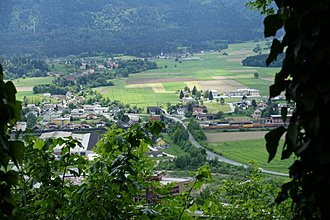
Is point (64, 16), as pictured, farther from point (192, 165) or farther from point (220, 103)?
point (192, 165)

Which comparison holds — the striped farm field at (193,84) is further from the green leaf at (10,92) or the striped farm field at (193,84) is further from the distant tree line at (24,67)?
the green leaf at (10,92)

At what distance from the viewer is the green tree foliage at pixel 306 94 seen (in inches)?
41.5

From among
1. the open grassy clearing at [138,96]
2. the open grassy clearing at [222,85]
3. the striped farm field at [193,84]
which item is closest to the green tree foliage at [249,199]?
the open grassy clearing at [138,96]

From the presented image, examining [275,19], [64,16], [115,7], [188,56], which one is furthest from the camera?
[115,7]

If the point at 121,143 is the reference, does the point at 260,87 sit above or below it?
below

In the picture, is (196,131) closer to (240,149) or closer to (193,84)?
(240,149)

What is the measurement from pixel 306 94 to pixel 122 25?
141 feet

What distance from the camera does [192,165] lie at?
9.52 m

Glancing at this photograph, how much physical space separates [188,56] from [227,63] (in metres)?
5.14

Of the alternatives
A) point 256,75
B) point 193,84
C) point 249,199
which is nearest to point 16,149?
point 249,199

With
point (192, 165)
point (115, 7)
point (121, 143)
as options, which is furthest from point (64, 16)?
point (121, 143)

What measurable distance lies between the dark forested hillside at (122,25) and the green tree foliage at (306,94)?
3454 centimetres

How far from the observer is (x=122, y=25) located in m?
43.3

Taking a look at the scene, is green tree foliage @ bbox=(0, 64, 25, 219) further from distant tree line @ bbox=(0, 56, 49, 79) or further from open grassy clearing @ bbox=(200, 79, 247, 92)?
distant tree line @ bbox=(0, 56, 49, 79)
